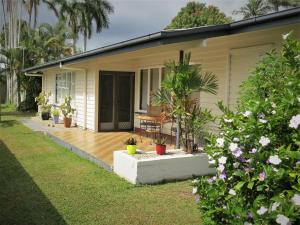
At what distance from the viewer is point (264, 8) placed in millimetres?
28156

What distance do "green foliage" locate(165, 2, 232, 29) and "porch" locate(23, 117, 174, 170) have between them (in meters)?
18.6

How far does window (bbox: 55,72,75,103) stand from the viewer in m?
15.1

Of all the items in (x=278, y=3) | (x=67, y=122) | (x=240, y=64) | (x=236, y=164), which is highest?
(x=278, y=3)

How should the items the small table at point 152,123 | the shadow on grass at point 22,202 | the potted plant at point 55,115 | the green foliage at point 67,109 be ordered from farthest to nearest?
the potted plant at point 55,115 < the green foliage at point 67,109 < the small table at point 152,123 < the shadow on grass at point 22,202

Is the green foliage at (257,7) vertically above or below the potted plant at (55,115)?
above

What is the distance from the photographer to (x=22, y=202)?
4.98 m

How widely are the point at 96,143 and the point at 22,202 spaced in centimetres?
478

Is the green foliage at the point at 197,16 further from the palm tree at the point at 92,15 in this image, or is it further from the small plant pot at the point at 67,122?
the small plant pot at the point at 67,122

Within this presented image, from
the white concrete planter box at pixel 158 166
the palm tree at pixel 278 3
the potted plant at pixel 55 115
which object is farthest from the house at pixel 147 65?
the palm tree at pixel 278 3

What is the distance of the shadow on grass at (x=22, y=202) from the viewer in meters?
4.34

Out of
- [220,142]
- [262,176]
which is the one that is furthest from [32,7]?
[262,176]

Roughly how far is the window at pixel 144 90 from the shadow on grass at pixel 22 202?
227 inches

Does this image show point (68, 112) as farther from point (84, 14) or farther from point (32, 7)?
point (32, 7)

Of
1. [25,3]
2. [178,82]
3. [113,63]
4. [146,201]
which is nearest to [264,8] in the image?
[113,63]
